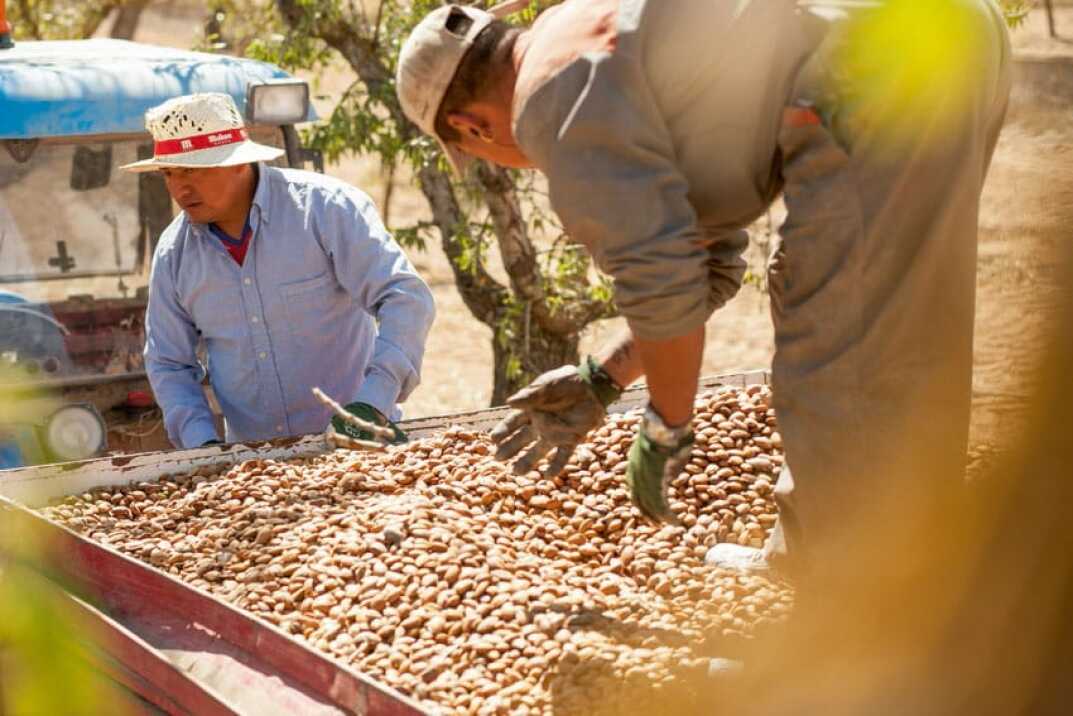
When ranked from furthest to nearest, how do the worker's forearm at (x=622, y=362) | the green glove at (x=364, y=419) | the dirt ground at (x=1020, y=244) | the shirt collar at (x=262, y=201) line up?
1. the shirt collar at (x=262, y=201)
2. the green glove at (x=364, y=419)
3. the worker's forearm at (x=622, y=362)
4. the dirt ground at (x=1020, y=244)

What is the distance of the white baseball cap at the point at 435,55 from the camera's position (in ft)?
8.34

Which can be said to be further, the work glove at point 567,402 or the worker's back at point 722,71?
the work glove at point 567,402

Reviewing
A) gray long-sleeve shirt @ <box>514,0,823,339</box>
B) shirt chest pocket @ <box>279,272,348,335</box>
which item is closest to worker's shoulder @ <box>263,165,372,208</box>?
shirt chest pocket @ <box>279,272,348,335</box>

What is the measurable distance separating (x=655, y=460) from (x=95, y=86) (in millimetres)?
3284

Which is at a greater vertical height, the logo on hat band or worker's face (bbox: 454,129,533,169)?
worker's face (bbox: 454,129,533,169)

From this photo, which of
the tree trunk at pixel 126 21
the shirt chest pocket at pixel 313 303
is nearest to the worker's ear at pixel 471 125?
the shirt chest pocket at pixel 313 303

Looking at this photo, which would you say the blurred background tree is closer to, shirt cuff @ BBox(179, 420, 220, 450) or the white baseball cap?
shirt cuff @ BBox(179, 420, 220, 450)

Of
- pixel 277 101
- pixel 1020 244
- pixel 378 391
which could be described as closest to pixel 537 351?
pixel 277 101

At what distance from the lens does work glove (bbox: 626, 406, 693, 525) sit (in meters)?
2.54

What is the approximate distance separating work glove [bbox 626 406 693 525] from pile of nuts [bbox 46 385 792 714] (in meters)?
0.26

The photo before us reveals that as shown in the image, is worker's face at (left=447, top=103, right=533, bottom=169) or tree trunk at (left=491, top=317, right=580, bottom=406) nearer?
worker's face at (left=447, top=103, right=533, bottom=169)

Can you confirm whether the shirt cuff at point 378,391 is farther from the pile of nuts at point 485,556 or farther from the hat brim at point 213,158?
the hat brim at point 213,158

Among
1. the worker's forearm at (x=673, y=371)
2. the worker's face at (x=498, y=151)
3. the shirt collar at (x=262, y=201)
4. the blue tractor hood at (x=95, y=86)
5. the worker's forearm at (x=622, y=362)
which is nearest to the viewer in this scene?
the worker's forearm at (x=673, y=371)

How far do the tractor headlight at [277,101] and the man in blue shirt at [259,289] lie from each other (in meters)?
0.65
